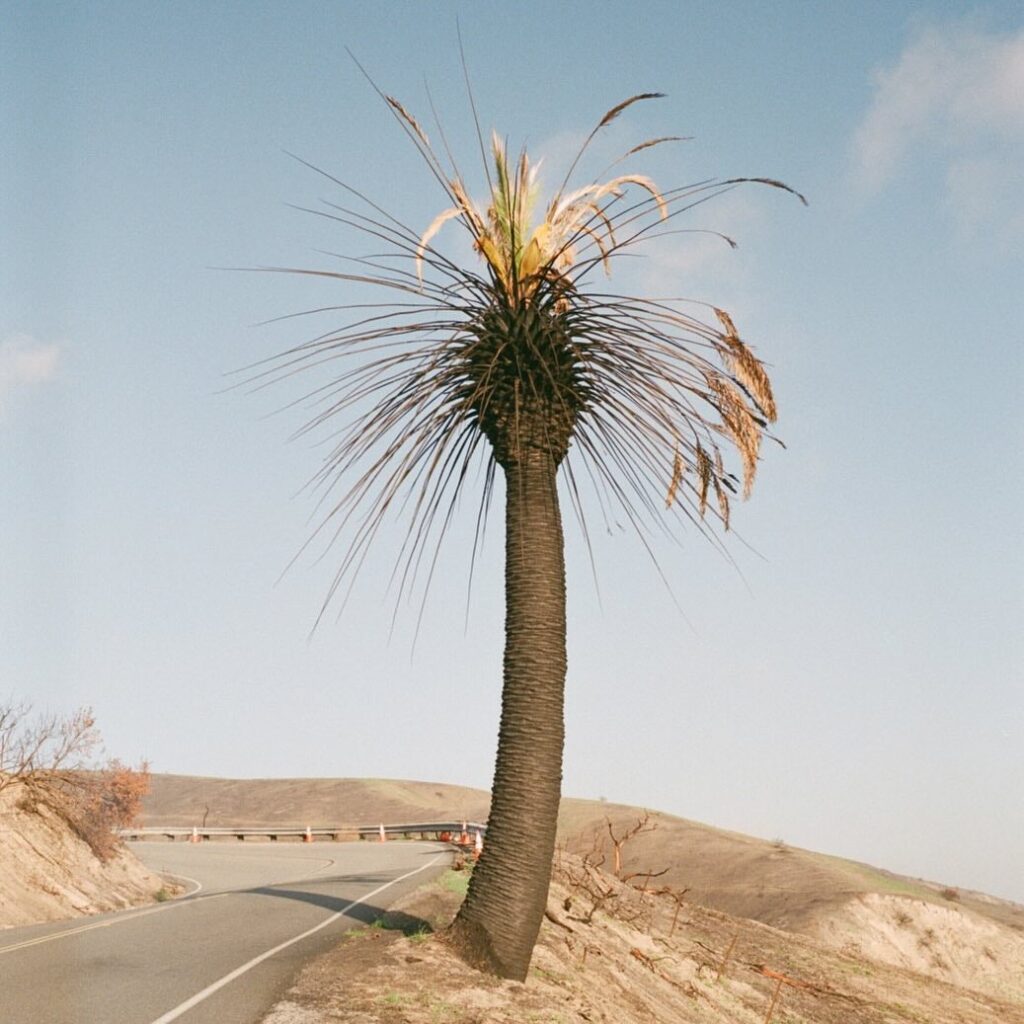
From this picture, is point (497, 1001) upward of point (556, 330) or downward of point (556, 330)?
downward

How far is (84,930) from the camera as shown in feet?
48.0

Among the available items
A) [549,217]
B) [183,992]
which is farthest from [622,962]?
[549,217]

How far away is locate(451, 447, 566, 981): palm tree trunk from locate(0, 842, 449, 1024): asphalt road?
2.10 meters

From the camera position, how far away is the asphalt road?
29.3ft

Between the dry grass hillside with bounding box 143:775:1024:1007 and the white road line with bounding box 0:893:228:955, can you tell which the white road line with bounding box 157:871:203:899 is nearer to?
the white road line with bounding box 0:893:228:955

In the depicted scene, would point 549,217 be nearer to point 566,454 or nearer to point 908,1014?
point 566,454

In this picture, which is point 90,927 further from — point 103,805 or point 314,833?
point 314,833

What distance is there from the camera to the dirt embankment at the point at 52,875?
2075cm

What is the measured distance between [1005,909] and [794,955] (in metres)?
38.7

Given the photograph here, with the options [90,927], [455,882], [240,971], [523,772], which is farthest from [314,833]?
[523,772]

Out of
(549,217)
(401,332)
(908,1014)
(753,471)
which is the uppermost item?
(549,217)

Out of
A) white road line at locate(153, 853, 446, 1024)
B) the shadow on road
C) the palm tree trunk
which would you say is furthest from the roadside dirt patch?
white road line at locate(153, 853, 446, 1024)

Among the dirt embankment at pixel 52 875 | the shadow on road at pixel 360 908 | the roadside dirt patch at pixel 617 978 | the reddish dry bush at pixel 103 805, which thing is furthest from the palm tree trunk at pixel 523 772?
the reddish dry bush at pixel 103 805

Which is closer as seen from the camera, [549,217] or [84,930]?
[549,217]
